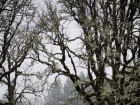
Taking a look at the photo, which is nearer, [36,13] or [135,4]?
[135,4]

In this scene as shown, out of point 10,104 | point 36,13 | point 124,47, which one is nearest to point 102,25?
point 124,47

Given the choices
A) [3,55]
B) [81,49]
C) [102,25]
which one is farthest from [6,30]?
[102,25]

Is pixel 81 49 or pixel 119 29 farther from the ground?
pixel 119 29

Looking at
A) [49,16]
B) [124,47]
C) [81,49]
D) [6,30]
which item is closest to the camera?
[124,47]

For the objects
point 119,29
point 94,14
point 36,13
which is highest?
point 36,13

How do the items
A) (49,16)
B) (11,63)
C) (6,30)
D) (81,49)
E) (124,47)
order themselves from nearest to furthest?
1. (124,47)
2. (81,49)
3. (6,30)
4. (49,16)
5. (11,63)

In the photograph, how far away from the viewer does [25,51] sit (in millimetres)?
12281

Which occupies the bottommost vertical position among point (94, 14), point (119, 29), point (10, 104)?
point (10, 104)

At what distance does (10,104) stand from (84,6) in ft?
24.4

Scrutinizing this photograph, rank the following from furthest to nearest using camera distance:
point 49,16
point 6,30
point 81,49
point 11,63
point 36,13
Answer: point 11,63 → point 36,13 → point 49,16 → point 6,30 → point 81,49

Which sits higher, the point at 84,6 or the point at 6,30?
the point at 84,6

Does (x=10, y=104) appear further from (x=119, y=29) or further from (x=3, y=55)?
(x=119, y=29)

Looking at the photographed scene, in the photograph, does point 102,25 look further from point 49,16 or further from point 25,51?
point 25,51

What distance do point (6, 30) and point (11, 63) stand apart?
250 inches
